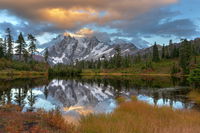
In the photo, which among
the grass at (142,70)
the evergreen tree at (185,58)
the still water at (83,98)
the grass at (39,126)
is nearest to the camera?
the grass at (39,126)

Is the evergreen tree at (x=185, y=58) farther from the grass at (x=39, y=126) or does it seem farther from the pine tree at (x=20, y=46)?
the grass at (x=39, y=126)

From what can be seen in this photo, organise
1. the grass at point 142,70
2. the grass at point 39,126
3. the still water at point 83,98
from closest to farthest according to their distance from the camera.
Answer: the grass at point 39,126 < the still water at point 83,98 < the grass at point 142,70

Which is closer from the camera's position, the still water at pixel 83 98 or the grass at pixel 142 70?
the still water at pixel 83 98

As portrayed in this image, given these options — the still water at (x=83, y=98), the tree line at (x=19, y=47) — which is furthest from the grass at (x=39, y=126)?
the tree line at (x=19, y=47)

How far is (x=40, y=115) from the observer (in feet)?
51.7

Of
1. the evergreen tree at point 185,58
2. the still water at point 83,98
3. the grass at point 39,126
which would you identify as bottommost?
the still water at point 83,98

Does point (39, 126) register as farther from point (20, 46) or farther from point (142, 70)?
point (142, 70)

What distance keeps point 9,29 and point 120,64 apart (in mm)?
83360

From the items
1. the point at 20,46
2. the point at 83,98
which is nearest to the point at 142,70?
the point at 20,46

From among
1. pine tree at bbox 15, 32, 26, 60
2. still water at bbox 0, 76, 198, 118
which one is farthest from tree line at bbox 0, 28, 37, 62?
still water at bbox 0, 76, 198, 118

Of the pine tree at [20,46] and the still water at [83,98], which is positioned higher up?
the pine tree at [20,46]

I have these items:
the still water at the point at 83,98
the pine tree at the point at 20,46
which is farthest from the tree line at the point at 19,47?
the still water at the point at 83,98

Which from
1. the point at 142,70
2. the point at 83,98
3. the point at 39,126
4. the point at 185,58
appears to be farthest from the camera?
the point at 142,70

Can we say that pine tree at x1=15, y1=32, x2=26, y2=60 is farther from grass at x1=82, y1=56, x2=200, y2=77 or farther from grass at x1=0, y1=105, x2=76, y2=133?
grass at x1=0, y1=105, x2=76, y2=133
